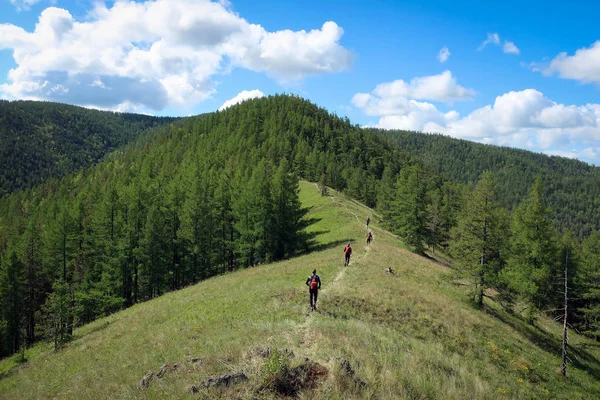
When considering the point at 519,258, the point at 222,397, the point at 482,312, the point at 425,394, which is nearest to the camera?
the point at 222,397

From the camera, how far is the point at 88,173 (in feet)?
493

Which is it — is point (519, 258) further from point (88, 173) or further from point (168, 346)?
point (88, 173)

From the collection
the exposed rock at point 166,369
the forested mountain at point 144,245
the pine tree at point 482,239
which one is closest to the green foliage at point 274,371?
the exposed rock at point 166,369

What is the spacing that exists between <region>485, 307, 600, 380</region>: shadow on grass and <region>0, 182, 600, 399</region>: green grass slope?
18 centimetres

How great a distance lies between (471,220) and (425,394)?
22.2m

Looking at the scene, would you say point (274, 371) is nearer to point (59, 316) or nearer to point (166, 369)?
point (166, 369)

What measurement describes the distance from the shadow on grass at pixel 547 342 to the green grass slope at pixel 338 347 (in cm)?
18

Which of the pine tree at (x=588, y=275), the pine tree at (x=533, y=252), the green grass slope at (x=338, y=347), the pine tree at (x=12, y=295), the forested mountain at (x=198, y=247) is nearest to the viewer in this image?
the green grass slope at (x=338, y=347)

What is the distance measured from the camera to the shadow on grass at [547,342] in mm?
26970

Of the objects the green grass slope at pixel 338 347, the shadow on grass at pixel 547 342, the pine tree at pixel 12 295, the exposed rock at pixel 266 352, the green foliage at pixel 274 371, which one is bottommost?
the pine tree at pixel 12 295

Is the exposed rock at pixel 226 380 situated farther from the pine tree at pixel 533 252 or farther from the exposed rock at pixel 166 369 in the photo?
the pine tree at pixel 533 252

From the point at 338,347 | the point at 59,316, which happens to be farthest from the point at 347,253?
the point at 59,316

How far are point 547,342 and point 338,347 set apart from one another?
26.5m

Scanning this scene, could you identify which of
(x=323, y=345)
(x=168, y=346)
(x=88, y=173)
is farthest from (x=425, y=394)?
(x=88, y=173)
